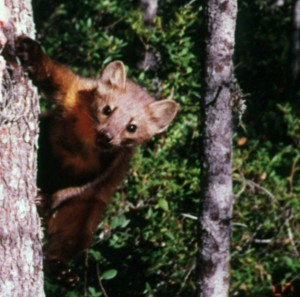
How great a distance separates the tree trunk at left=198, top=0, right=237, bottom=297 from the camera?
5305 mm

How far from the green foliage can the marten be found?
0.27 metres

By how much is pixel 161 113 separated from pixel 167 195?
915 mm

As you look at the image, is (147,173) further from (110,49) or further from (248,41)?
(248,41)

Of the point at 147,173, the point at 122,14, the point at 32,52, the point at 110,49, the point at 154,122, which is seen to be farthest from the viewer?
the point at 122,14

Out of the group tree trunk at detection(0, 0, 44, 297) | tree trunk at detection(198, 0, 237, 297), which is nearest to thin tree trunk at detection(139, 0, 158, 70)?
tree trunk at detection(198, 0, 237, 297)

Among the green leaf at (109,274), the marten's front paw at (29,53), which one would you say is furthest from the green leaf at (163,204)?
the marten's front paw at (29,53)

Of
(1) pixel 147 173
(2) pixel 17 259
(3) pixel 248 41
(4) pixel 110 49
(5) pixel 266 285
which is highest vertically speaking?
(3) pixel 248 41

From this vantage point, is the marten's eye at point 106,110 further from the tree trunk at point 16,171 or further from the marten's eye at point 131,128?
the tree trunk at point 16,171

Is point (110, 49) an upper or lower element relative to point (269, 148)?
upper

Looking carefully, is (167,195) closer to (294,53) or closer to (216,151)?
(216,151)

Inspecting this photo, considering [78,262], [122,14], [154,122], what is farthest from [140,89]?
[122,14]

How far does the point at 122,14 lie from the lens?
821cm

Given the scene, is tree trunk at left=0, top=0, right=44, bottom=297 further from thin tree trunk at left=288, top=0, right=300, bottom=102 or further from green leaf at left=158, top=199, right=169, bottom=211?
thin tree trunk at left=288, top=0, right=300, bottom=102

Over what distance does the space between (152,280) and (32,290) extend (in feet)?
7.42
